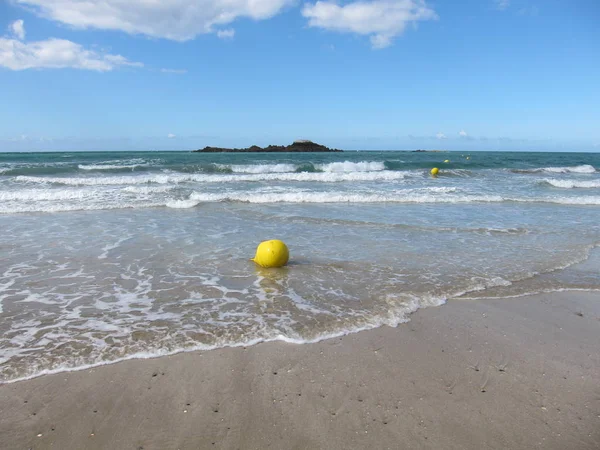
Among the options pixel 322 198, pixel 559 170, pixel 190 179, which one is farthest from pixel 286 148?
pixel 322 198

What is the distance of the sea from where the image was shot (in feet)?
13.4

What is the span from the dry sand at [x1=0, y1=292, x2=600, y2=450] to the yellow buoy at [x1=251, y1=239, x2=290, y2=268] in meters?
2.50

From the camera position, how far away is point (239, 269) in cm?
639

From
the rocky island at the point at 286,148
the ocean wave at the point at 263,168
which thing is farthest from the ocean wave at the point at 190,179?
the rocky island at the point at 286,148

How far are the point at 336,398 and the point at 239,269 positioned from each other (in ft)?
11.9

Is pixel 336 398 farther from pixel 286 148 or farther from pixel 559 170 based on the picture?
pixel 286 148

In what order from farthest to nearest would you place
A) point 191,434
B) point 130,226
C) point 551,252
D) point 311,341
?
point 130,226 → point 551,252 → point 311,341 → point 191,434

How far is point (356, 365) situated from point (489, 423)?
109 cm

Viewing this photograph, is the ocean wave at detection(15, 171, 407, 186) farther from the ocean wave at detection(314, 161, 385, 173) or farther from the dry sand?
the dry sand

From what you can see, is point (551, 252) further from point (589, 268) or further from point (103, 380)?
point (103, 380)

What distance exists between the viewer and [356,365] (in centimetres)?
351

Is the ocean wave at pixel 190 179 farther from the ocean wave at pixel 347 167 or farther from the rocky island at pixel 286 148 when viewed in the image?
the rocky island at pixel 286 148

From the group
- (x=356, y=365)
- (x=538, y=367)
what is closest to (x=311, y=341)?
(x=356, y=365)

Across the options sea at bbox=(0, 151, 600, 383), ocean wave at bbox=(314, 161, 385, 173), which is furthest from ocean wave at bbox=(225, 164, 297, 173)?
sea at bbox=(0, 151, 600, 383)
